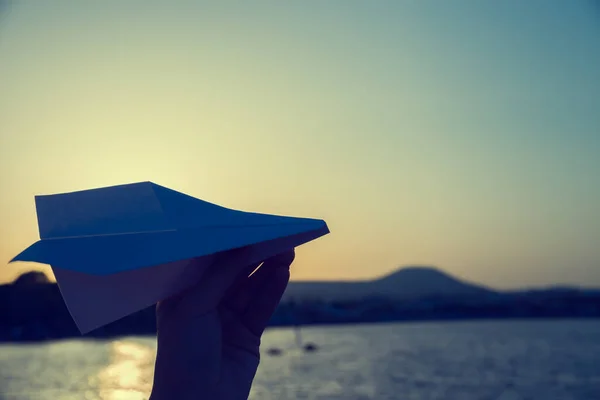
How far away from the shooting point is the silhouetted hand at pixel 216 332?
628 cm

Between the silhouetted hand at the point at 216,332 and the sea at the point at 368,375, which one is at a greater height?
the silhouetted hand at the point at 216,332

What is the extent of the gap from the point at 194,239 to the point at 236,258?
14.3 inches

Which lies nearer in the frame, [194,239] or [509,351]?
[194,239]

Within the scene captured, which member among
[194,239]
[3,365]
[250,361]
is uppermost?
[194,239]

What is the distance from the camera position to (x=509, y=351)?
232ft

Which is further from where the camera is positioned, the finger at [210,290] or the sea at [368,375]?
the sea at [368,375]

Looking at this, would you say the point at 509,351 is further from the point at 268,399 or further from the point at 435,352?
the point at 268,399

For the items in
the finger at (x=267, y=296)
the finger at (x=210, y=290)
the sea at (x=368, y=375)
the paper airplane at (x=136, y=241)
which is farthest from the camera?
the sea at (x=368, y=375)

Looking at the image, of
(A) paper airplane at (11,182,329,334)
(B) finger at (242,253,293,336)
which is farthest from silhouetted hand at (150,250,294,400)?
(A) paper airplane at (11,182,329,334)

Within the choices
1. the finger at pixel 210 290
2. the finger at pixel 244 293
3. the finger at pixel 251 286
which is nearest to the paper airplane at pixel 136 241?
the finger at pixel 210 290

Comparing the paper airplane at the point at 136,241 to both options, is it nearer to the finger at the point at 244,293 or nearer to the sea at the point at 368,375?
the finger at the point at 244,293

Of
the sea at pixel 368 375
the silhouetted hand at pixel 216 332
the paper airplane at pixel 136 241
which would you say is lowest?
the sea at pixel 368 375

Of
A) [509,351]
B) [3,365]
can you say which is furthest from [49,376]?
[509,351]

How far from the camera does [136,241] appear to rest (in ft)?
20.5
